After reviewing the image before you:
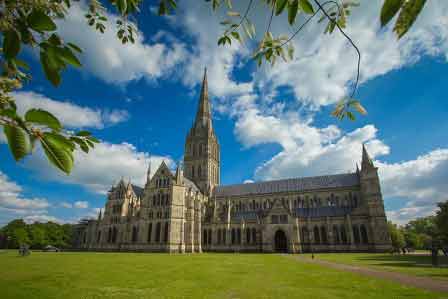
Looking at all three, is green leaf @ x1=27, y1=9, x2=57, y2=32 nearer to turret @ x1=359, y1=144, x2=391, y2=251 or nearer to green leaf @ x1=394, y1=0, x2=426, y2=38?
green leaf @ x1=394, y1=0, x2=426, y2=38

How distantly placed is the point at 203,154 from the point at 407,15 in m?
74.0

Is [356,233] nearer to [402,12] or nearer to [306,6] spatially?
[306,6]

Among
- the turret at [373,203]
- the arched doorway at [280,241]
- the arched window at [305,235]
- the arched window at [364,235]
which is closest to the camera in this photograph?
the turret at [373,203]

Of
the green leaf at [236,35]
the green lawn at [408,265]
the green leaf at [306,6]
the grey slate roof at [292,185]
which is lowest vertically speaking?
the green lawn at [408,265]

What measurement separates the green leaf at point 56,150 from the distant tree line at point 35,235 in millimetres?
90129

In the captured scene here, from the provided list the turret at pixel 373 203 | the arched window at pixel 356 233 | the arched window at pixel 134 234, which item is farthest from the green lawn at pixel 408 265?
the arched window at pixel 134 234

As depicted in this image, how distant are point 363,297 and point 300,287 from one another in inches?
120

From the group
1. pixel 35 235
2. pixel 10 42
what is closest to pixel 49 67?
pixel 10 42

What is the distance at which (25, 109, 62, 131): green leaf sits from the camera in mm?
1275

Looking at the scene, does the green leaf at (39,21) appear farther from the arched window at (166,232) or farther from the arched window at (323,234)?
the arched window at (166,232)

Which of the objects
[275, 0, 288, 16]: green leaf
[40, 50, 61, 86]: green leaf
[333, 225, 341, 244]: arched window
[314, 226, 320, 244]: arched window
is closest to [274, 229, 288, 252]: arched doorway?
[314, 226, 320, 244]: arched window

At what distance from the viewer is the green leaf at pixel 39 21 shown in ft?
4.64

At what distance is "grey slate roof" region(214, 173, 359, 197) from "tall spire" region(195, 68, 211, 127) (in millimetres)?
21557

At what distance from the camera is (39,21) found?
4.67ft
